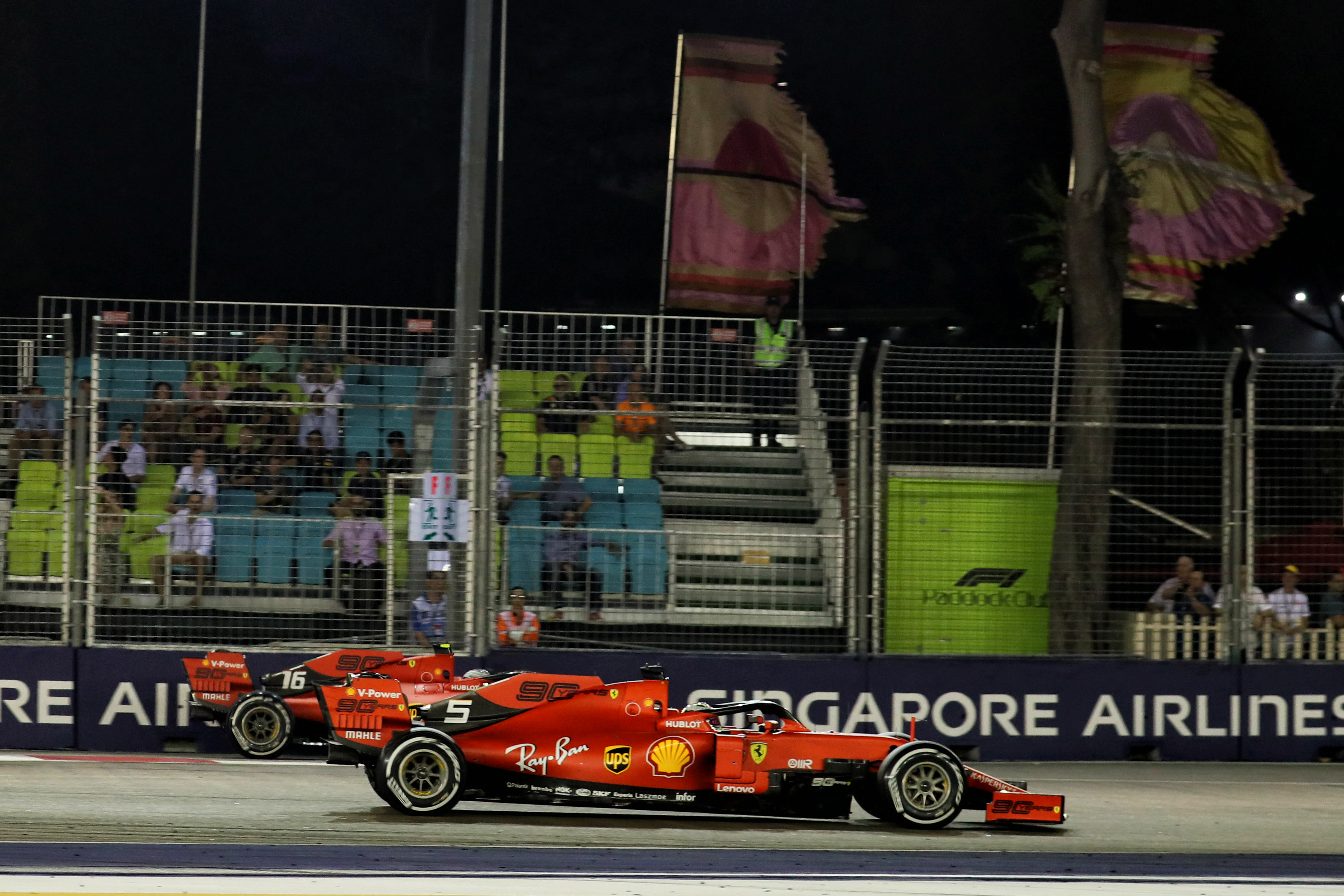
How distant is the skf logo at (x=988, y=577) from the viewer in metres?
12.1

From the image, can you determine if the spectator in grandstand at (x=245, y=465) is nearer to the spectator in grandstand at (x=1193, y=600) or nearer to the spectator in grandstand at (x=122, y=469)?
the spectator in grandstand at (x=122, y=469)

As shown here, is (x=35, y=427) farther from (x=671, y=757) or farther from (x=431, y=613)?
(x=671, y=757)

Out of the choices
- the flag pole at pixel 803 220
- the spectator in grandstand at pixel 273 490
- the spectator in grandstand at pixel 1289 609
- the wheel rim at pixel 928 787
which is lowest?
the wheel rim at pixel 928 787

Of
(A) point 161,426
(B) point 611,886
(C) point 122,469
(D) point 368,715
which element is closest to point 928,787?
(B) point 611,886

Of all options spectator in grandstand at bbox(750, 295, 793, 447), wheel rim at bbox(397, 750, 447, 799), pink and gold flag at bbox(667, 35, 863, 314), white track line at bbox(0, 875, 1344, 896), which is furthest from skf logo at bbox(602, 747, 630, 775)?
pink and gold flag at bbox(667, 35, 863, 314)

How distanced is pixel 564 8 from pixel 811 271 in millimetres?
4446

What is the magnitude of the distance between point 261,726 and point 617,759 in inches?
154

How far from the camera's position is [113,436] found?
11594mm

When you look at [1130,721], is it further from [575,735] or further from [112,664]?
[112,664]

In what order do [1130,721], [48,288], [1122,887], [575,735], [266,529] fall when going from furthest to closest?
[48,288] < [1130,721] < [266,529] < [575,735] < [1122,887]

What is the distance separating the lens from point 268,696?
439 inches

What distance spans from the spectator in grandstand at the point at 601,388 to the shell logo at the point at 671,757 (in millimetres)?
3893

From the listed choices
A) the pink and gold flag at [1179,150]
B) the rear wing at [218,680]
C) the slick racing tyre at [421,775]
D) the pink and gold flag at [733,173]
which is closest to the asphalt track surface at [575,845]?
the slick racing tyre at [421,775]

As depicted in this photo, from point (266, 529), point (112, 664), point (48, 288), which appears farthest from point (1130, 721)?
point (48, 288)
